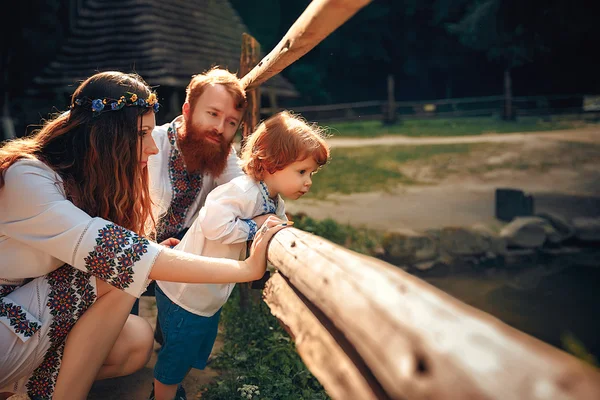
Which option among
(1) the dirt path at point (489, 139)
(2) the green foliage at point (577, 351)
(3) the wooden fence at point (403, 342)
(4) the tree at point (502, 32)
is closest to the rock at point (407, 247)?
(2) the green foliage at point (577, 351)

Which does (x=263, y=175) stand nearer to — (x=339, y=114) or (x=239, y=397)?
(x=239, y=397)

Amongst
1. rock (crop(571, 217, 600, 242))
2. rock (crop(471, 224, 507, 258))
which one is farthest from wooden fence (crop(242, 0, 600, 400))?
rock (crop(571, 217, 600, 242))

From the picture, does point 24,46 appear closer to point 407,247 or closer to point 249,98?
point 407,247

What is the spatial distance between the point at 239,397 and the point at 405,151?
10768 mm

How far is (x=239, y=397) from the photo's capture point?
106 inches

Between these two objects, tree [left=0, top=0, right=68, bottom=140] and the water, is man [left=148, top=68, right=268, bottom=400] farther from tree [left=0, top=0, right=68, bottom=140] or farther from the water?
tree [left=0, top=0, right=68, bottom=140]

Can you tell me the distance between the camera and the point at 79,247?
174cm

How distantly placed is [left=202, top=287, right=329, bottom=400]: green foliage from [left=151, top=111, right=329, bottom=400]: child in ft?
1.53

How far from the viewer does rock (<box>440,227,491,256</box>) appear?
6949 mm

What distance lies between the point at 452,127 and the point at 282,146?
15.0 metres

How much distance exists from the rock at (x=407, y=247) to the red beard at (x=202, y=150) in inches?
163

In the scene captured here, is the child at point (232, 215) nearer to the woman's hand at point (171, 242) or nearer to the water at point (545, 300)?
the woman's hand at point (171, 242)

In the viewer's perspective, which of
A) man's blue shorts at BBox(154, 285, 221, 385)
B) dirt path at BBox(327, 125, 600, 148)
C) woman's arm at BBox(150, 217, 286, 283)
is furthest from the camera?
dirt path at BBox(327, 125, 600, 148)

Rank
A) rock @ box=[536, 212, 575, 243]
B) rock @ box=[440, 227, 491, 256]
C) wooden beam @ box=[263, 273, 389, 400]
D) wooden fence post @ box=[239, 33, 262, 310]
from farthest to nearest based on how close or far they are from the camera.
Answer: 1. rock @ box=[536, 212, 575, 243]
2. rock @ box=[440, 227, 491, 256]
3. wooden fence post @ box=[239, 33, 262, 310]
4. wooden beam @ box=[263, 273, 389, 400]
